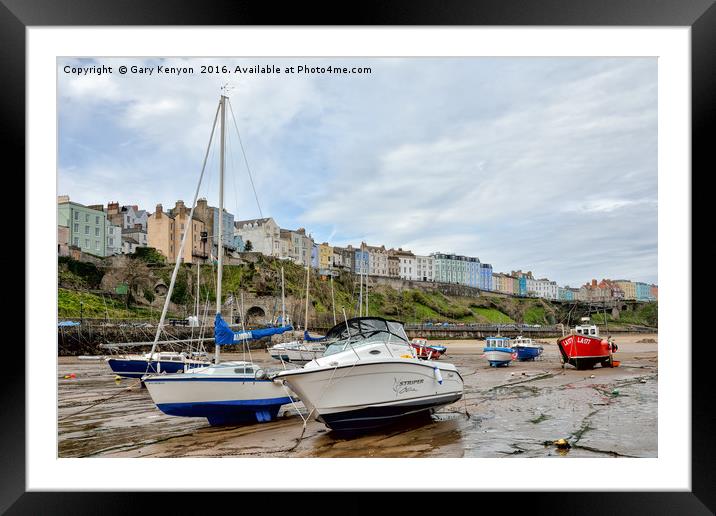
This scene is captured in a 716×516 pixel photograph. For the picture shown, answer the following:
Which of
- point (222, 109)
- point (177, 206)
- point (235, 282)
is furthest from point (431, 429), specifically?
point (235, 282)

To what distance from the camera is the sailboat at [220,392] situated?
6.29 metres

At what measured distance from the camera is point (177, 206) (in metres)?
22.4

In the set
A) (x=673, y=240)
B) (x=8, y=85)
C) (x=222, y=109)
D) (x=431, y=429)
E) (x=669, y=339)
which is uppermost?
(x=222, y=109)

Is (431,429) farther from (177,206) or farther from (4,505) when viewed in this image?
(177,206)

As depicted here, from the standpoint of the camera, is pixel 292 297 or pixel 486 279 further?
pixel 486 279

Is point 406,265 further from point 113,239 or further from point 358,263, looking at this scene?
point 113,239

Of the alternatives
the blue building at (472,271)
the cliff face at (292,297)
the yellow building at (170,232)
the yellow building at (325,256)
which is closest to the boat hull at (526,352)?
the cliff face at (292,297)

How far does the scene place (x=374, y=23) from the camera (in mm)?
3842

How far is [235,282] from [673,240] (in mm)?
23423

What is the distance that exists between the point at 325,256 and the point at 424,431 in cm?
2824

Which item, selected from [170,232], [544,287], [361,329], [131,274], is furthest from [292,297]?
[361,329]

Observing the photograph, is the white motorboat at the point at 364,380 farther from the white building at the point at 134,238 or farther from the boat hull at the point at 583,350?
the white building at the point at 134,238

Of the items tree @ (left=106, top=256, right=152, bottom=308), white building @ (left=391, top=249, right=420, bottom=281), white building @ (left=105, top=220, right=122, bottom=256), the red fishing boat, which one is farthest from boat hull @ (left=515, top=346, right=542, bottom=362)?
white building @ (left=391, top=249, right=420, bottom=281)

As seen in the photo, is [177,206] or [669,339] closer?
[669,339]
